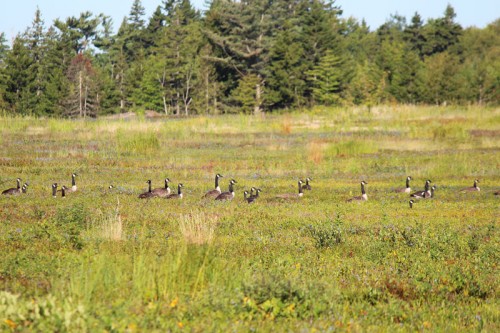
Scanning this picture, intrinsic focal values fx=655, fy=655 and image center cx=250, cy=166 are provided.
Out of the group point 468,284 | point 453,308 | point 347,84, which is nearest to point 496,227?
point 468,284

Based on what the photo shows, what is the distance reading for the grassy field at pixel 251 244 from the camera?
8.52 metres

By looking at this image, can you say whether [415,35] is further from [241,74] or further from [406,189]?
[406,189]

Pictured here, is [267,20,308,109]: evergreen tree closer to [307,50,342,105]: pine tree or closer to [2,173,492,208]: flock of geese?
[307,50,342,105]: pine tree

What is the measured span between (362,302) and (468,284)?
226cm

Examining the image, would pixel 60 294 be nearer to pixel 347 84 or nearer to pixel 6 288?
pixel 6 288

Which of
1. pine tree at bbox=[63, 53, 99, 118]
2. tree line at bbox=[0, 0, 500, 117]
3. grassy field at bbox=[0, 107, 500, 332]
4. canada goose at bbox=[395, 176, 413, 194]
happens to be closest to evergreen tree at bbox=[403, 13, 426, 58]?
tree line at bbox=[0, 0, 500, 117]

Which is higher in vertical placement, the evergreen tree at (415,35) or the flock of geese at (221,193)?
the evergreen tree at (415,35)

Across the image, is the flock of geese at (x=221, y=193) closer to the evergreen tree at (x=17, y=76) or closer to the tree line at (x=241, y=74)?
the tree line at (x=241, y=74)

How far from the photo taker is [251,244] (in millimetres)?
14656

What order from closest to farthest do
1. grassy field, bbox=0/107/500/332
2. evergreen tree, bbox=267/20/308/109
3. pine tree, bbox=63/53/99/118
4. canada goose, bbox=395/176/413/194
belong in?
grassy field, bbox=0/107/500/332 < canada goose, bbox=395/176/413/194 < evergreen tree, bbox=267/20/308/109 < pine tree, bbox=63/53/99/118

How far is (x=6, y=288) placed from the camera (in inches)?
364

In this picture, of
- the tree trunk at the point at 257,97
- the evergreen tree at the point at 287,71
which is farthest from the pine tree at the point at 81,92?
the evergreen tree at the point at 287,71

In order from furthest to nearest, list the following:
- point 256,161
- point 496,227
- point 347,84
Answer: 1. point 347,84
2. point 256,161
3. point 496,227

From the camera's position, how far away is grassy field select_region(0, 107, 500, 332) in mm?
8523
